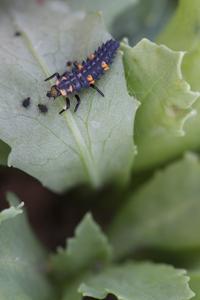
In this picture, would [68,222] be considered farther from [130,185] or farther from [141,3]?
[141,3]

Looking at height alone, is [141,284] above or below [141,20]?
below

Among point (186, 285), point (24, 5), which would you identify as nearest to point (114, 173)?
point (186, 285)

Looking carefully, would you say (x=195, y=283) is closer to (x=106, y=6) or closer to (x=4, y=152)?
(x=4, y=152)

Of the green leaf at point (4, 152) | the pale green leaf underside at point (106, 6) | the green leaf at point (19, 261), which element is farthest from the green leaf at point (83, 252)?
the pale green leaf underside at point (106, 6)

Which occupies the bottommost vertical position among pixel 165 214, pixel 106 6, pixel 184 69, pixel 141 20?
pixel 165 214

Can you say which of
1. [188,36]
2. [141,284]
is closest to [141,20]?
[188,36]

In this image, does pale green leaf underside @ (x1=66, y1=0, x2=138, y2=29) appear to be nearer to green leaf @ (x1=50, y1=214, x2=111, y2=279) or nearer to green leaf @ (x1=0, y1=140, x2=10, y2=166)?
green leaf @ (x1=0, y1=140, x2=10, y2=166)
